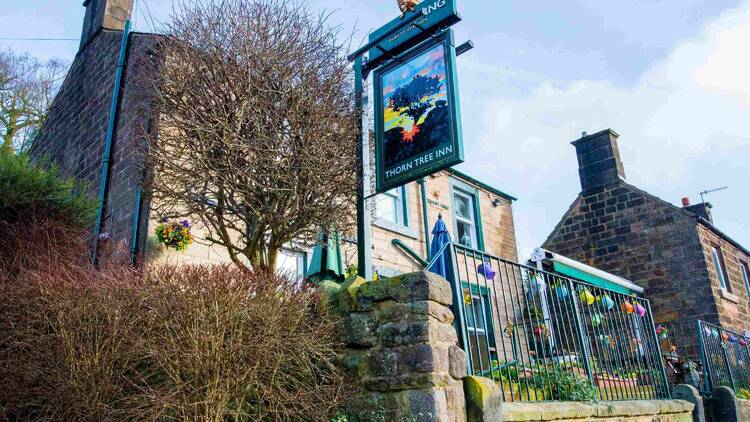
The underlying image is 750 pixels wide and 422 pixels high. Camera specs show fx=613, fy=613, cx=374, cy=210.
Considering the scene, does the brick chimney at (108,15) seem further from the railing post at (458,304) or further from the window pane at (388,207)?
the railing post at (458,304)

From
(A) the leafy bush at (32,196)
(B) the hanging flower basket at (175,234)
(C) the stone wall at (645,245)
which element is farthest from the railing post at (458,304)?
(C) the stone wall at (645,245)

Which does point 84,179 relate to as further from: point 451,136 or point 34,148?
point 451,136

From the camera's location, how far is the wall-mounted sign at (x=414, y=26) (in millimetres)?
6602

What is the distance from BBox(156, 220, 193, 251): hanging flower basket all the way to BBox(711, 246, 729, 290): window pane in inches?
543

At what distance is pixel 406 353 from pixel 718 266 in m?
14.8

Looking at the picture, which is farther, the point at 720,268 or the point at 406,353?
the point at 720,268

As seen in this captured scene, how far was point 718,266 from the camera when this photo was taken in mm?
16641

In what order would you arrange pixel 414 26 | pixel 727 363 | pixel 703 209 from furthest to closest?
1. pixel 703 209
2. pixel 727 363
3. pixel 414 26

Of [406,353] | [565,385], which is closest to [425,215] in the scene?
[565,385]

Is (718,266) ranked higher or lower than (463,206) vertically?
lower

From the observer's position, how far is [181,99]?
6746 mm

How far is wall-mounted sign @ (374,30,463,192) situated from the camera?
6184mm

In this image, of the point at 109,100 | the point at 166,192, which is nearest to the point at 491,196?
the point at 109,100

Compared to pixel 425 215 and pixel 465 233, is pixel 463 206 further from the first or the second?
pixel 425 215
